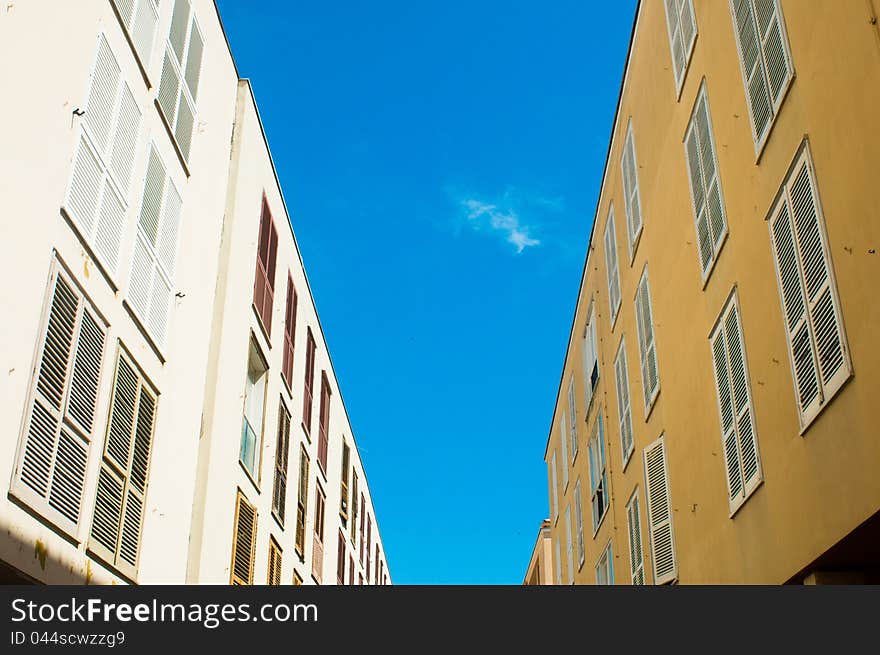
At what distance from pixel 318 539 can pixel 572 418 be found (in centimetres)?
784

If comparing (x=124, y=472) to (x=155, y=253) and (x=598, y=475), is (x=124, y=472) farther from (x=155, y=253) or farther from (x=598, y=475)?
(x=598, y=475)

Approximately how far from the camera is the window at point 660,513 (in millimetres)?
15855

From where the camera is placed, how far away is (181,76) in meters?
14.8

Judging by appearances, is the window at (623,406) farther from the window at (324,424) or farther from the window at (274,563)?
the window at (324,424)

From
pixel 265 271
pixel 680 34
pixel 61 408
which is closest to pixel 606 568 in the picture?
pixel 265 271

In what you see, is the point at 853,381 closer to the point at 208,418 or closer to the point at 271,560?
the point at 208,418

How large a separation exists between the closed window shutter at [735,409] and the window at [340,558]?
1944 centimetres

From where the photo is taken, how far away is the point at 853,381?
847 centimetres

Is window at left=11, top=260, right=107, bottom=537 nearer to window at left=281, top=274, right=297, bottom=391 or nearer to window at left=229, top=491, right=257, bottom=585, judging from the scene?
window at left=229, top=491, right=257, bottom=585

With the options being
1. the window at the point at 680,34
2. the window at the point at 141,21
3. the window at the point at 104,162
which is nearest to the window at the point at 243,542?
the window at the point at 104,162

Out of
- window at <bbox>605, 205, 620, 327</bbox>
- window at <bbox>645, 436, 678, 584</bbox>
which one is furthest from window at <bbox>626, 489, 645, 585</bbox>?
window at <bbox>605, 205, 620, 327</bbox>

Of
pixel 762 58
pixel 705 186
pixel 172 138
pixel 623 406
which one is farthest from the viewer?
pixel 623 406
